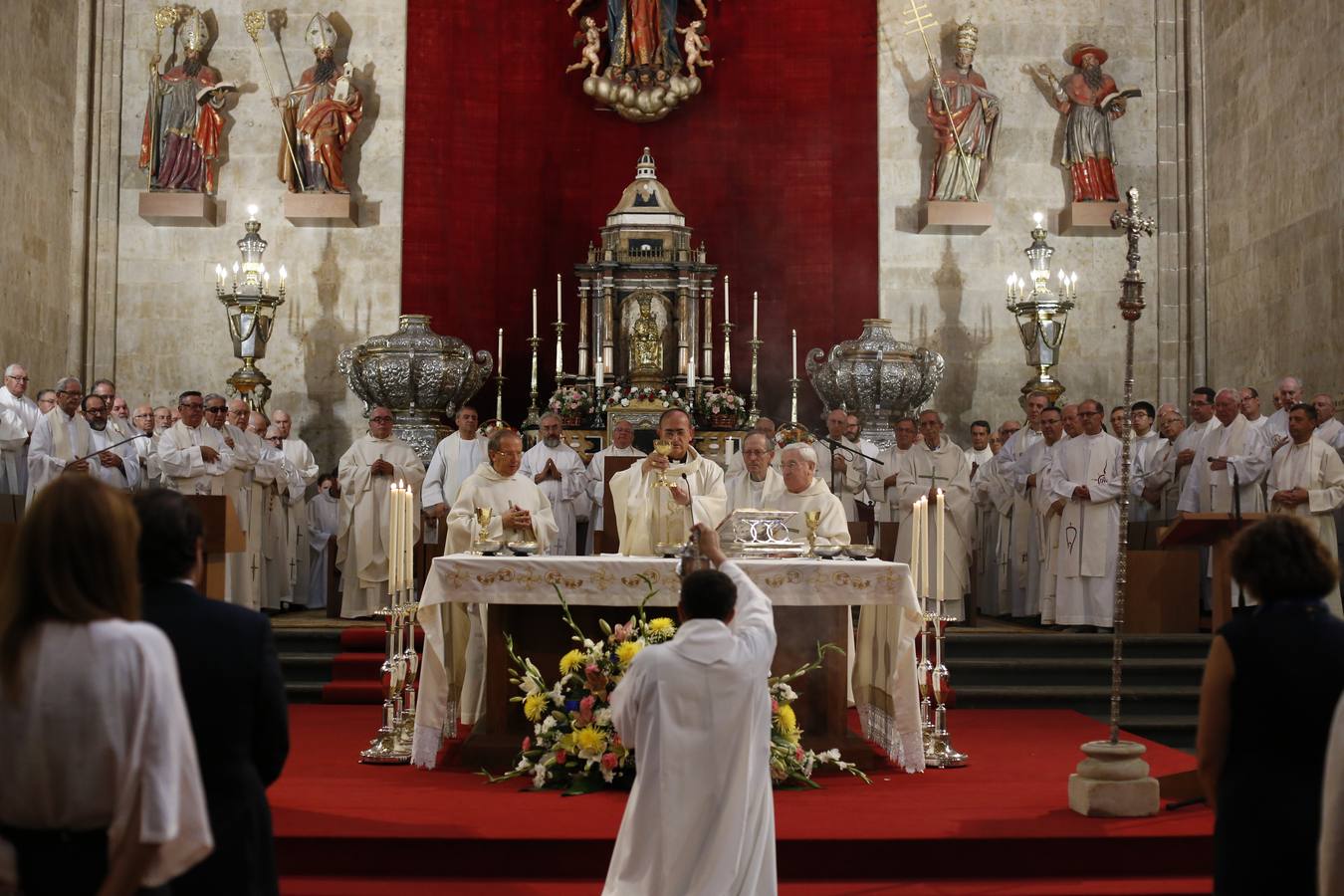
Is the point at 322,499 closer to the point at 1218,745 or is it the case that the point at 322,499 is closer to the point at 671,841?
the point at 671,841

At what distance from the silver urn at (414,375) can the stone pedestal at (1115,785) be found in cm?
825

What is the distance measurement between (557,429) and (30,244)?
220 inches

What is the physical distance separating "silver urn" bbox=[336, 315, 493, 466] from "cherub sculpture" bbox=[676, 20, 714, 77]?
13.6ft

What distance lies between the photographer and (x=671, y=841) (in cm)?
468

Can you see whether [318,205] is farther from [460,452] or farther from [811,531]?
[811,531]

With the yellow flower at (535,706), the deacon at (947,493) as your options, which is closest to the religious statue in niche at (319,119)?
the deacon at (947,493)

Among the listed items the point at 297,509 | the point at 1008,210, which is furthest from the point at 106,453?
the point at 1008,210

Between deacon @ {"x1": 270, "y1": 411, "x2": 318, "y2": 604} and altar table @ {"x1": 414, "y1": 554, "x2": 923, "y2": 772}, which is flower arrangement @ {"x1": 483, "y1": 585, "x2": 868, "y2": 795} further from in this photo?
deacon @ {"x1": 270, "y1": 411, "x2": 318, "y2": 604}

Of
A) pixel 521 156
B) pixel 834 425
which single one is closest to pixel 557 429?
pixel 834 425

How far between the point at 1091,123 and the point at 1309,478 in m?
5.74

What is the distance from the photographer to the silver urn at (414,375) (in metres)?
13.5

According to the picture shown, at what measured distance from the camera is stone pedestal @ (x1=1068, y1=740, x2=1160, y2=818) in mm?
6191

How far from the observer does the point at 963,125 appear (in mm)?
15055

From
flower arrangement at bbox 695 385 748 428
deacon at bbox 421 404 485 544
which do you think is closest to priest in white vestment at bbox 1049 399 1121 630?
flower arrangement at bbox 695 385 748 428
